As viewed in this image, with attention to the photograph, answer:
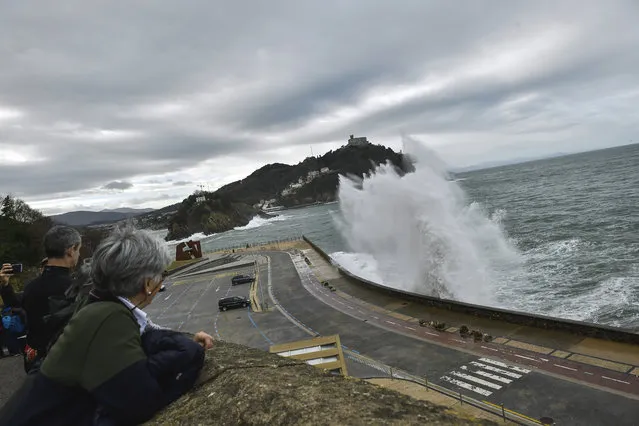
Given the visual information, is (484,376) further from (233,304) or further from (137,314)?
(233,304)

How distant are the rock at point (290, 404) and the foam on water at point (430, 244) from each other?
28.4m

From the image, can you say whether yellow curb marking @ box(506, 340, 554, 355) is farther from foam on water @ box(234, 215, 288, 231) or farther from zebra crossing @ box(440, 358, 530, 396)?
foam on water @ box(234, 215, 288, 231)

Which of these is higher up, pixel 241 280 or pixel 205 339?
pixel 205 339

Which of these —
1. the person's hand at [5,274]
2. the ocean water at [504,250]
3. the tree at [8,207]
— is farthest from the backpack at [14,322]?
the tree at [8,207]

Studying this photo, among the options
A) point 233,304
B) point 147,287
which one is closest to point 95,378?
point 147,287

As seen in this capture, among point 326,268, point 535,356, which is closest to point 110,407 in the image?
point 535,356

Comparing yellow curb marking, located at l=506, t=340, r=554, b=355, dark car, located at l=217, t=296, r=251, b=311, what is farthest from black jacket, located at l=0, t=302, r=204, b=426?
dark car, located at l=217, t=296, r=251, b=311

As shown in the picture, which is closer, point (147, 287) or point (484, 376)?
point (147, 287)

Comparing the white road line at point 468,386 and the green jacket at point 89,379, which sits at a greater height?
the green jacket at point 89,379

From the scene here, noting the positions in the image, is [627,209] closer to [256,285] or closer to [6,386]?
[256,285]

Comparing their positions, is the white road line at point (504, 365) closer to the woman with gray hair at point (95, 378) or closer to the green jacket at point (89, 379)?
the woman with gray hair at point (95, 378)

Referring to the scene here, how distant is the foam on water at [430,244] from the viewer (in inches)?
1259

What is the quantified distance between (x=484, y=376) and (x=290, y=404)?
49.8 ft

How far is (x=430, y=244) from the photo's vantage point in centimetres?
3472
